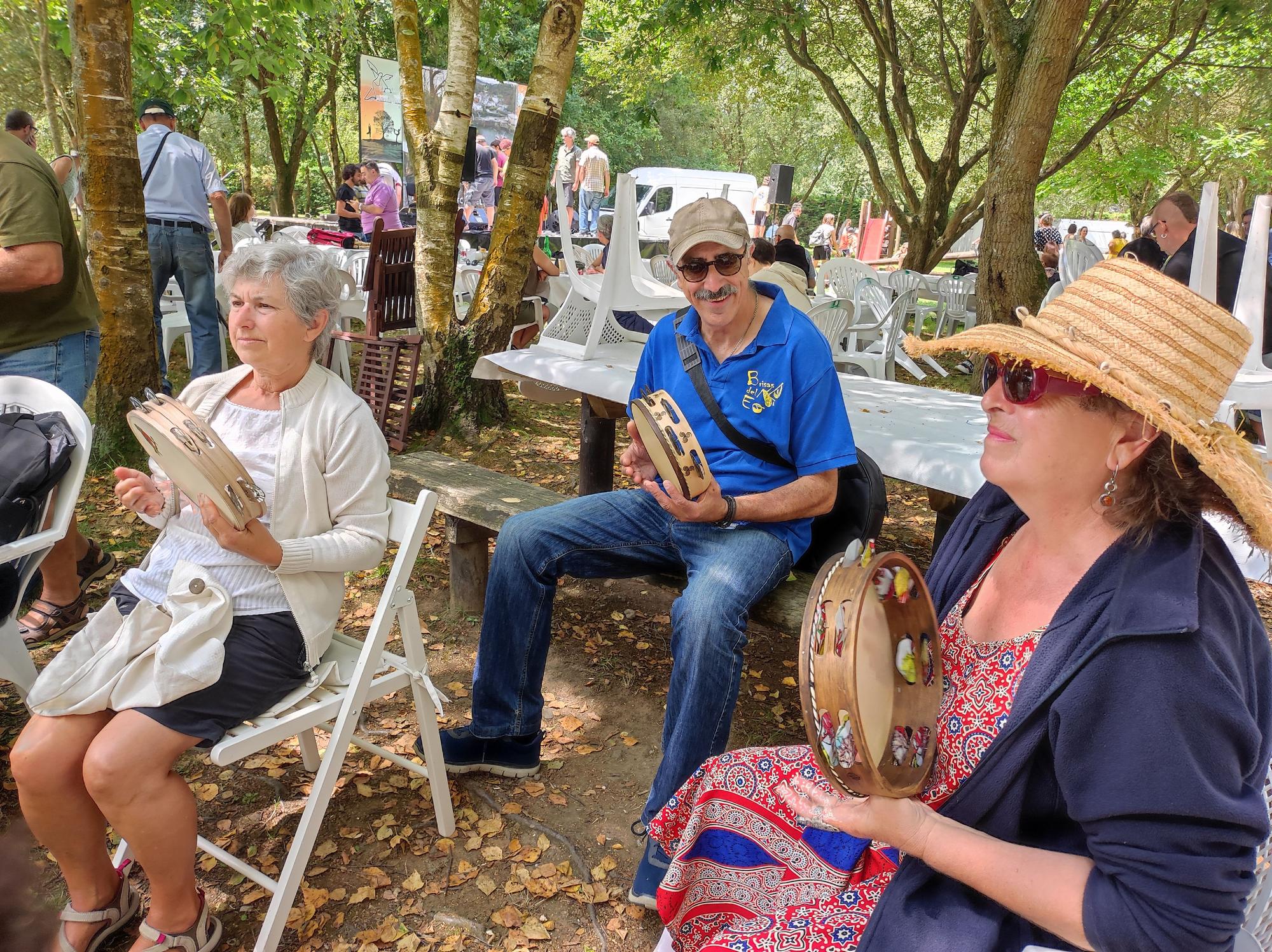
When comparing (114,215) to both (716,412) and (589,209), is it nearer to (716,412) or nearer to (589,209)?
(716,412)

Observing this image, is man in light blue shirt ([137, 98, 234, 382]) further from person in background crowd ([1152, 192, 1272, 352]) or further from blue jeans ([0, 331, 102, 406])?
person in background crowd ([1152, 192, 1272, 352])

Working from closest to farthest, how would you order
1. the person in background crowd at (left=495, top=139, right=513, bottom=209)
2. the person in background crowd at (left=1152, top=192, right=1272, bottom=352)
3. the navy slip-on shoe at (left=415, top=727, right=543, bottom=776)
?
the navy slip-on shoe at (left=415, top=727, right=543, bottom=776) → the person in background crowd at (left=1152, top=192, right=1272, bottom=352) → the person in background crowd at (left=495, top=139, right=513, bottom=209)

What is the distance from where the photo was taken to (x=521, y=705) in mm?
2832

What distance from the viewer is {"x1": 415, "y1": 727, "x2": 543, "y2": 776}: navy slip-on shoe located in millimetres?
2877

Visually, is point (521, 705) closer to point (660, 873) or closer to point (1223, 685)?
point (660, 873)

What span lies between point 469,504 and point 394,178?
12.1 metres

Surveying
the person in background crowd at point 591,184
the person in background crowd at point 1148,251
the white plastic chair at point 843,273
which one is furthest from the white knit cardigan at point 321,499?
the person in background crowd at point 591,184

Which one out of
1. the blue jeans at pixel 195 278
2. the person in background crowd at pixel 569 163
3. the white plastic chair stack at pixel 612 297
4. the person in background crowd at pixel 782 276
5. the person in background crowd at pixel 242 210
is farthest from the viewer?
the person in background crowd at pixel 569 163

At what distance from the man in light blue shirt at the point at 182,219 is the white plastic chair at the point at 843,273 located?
710cm

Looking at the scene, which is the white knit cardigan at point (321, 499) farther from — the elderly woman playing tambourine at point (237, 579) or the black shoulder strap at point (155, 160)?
the black shoulder strap at point (155, 160)

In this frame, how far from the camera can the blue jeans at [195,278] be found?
6605 mm

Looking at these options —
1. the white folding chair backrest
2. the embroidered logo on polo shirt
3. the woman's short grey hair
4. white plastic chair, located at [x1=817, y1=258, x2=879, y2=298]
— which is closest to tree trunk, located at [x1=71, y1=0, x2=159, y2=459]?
the woman's short grey hair

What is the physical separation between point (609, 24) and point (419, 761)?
12715 millimetres

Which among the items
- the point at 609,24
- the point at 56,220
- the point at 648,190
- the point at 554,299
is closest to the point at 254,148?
the point at 648,190
